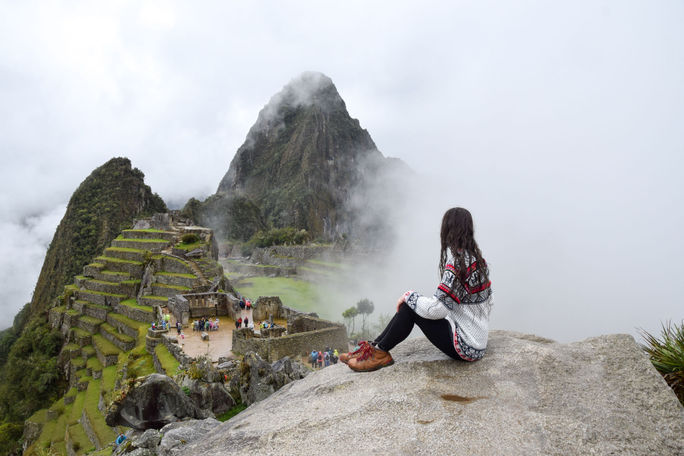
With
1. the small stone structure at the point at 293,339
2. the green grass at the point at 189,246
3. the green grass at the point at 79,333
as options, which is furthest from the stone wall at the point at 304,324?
the green grass at the point at 189,246

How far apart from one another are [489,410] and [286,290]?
50281 mm

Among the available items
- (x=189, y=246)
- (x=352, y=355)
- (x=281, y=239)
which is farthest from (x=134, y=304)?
(x=281, y=239)

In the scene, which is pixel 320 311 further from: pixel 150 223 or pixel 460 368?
pixel 460 368

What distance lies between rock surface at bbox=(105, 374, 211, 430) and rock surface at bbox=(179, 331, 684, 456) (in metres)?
2.74

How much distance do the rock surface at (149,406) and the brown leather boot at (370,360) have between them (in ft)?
13.0

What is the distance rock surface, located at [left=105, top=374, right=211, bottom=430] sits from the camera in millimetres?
6875

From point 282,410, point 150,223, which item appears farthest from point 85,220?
point 282,410

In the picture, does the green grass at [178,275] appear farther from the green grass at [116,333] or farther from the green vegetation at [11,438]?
the green vegetation at [11,438]

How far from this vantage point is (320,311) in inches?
1868

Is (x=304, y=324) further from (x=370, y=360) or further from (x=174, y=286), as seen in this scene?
(x=370, y=360)

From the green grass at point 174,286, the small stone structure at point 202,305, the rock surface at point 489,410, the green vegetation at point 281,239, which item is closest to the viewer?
the rock surface at point 489,410

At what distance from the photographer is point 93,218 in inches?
3447

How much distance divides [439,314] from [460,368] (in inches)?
30.1

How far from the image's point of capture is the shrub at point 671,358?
491 centimetres
